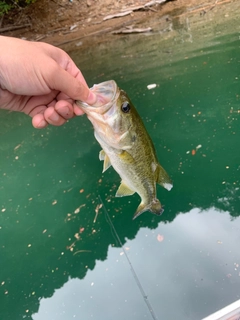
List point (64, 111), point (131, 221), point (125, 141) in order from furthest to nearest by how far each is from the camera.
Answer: point (131, 221) < point (64, 111) < point (125, 141)

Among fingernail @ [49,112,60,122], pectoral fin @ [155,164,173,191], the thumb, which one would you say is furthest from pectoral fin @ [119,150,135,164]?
fingernail @ [49,112,60,122]

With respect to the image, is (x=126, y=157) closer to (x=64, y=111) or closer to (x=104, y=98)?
(x=104, y=98)

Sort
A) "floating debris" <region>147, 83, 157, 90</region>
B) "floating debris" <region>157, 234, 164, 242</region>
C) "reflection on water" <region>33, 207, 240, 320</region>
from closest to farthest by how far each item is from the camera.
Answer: "reflection on water" <region>33, 207, 240, 320</region>
"floating debris" <region>157, 234, 164, 242</region>
"floating debris" <region>147, 83, 157, 90</region>

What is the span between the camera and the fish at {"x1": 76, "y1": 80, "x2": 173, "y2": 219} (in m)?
1.60

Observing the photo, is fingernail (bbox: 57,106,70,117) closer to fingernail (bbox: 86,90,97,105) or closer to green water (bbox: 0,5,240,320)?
fingernail (bbox: 86,90,97,105)

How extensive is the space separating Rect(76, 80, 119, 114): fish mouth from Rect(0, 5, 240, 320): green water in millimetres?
1623

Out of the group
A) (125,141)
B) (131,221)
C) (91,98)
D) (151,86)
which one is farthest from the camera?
(151,86)

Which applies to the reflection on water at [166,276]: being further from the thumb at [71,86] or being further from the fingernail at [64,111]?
the thumb at [71,86]

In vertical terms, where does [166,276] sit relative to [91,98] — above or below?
below

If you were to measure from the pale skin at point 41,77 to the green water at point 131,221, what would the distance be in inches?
58.4

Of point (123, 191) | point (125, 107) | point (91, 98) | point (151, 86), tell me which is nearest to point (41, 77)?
point (91, 98)

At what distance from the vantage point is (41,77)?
1737 millimetres

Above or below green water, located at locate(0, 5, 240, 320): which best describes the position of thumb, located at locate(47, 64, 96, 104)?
above

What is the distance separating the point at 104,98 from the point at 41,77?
377mm
